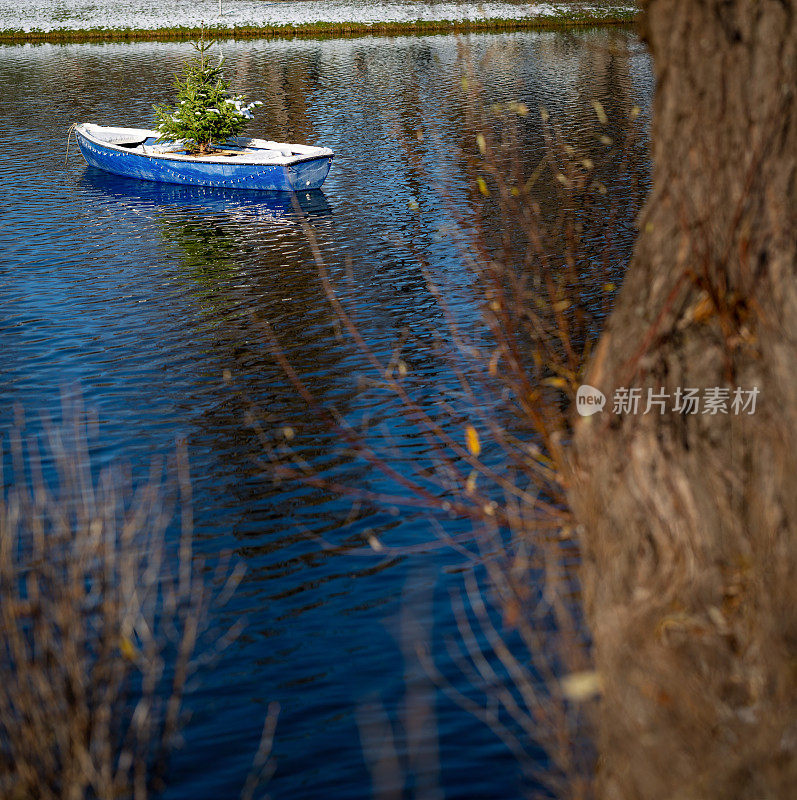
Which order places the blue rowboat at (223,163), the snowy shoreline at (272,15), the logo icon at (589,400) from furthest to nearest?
the snowy shoreline at (272,15), the blue rowboat at (223,163), the logo icon at (589,400)

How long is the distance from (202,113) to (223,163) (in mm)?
1543

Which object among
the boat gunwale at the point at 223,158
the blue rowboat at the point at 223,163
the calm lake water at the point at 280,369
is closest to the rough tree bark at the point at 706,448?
the calm lake water at the point at 280,369

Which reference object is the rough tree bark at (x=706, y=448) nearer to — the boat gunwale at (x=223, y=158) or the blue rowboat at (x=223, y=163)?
the boat gunwale at (x=223, y=158)

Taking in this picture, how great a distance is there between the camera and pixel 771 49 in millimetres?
4488

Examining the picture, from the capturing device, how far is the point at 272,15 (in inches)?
2628

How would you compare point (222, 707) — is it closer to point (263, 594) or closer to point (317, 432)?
point (263, 594)

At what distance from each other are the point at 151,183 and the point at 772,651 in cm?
2505

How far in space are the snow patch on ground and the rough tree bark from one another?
5911 cm

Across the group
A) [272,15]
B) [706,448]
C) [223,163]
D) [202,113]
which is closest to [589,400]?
[706,448]

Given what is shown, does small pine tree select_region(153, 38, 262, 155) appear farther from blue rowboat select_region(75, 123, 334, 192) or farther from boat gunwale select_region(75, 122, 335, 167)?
boat gunwale select_region(75, 122, 335, 167)

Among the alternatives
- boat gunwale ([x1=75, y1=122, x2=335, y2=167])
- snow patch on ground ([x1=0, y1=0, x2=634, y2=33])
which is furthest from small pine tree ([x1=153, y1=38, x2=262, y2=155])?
snow patch on ground ([x1=0, y1=0, x2=634, y2=33])

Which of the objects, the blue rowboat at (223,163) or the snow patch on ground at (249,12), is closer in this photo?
the blue rowboat at (223,163)

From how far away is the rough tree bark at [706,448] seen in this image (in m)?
4.24

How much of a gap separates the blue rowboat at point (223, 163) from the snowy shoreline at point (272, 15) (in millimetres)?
31853
